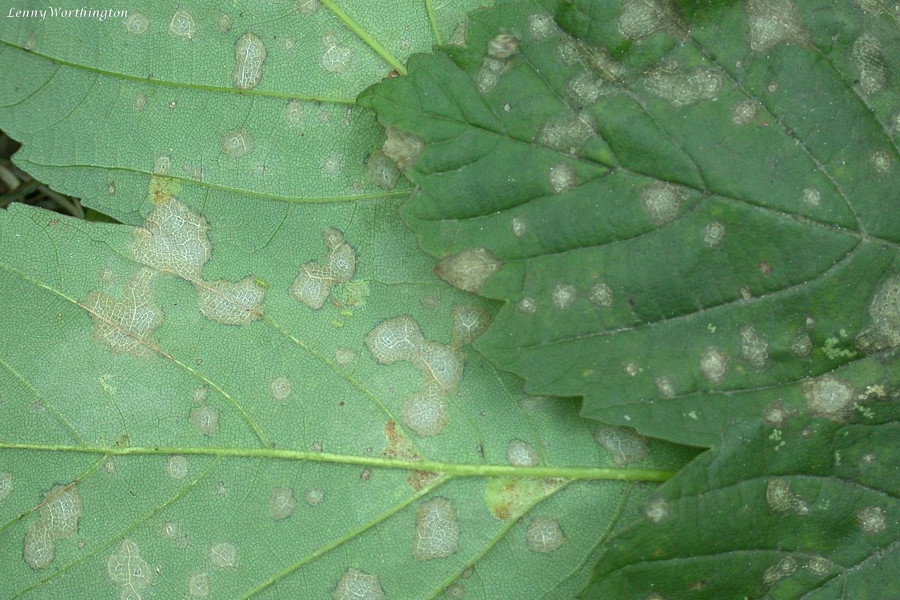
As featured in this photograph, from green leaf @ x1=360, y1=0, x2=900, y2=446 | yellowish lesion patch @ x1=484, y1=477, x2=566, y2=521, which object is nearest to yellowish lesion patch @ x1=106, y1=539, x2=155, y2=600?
yellowish lesion patch @ x1=484, y1=477, x2=566, y2=521

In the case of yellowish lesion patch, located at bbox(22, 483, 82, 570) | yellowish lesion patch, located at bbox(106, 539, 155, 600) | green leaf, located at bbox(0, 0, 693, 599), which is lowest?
yellowish lesion patch, located at bbox(106, 539, 155, 600)

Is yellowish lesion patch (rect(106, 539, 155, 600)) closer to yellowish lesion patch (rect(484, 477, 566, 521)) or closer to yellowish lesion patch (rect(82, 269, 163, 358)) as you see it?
yellowish lesion patch (rect(82, 269, 163, 358))

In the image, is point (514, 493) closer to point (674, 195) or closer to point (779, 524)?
point (779, 524)

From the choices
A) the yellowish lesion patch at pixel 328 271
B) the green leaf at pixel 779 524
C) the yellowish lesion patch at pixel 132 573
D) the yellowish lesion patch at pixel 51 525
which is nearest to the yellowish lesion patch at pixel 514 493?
the green leaf at pixel 779 524

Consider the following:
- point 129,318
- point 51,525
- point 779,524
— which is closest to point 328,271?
Answer: point 129,318

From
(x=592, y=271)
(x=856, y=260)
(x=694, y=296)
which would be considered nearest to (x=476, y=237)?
(x=592, y=271)

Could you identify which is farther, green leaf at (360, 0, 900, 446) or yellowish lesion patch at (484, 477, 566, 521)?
yellowish lesion patch at (484, 477, 566, 521)

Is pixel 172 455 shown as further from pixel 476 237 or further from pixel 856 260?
pixel 856 260
